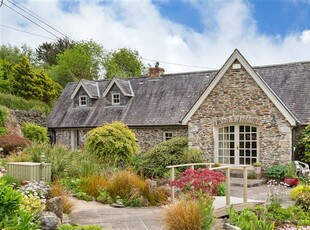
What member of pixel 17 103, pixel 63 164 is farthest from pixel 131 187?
pixel 17 103

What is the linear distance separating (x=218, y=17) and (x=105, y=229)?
311 inches

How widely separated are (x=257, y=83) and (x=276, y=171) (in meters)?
4.01

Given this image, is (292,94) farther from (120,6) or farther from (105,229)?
(105,229)

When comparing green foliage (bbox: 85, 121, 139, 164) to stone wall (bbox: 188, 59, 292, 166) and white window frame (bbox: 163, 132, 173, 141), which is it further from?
white window frame (bbox: 163, 132, 173, 141)

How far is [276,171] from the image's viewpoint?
17.3 metres

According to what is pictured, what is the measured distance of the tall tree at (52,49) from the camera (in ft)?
185

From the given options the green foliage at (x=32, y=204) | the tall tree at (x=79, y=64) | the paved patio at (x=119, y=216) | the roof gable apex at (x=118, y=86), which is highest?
the tall tree at (x=79, y=64)

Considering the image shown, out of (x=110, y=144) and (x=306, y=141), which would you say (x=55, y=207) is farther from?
(x=306, y=141)

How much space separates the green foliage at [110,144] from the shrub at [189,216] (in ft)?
33.3

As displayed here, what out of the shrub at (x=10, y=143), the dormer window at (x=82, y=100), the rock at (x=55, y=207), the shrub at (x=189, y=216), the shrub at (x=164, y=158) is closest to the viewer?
the shrub at (x=189, y=216)

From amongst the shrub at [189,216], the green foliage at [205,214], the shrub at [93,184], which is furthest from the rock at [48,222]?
the shrub at [93,184]

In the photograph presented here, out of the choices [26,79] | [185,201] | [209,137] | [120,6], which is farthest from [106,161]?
[26,79]

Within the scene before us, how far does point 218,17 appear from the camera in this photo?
13242 mm

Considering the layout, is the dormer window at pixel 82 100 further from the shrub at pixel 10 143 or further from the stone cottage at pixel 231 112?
the shrub at pixel 10 143
